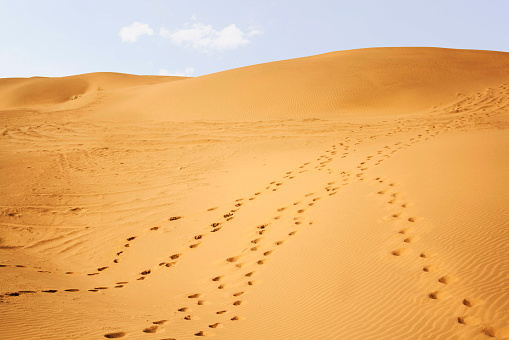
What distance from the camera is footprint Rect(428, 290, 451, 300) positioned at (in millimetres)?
3496

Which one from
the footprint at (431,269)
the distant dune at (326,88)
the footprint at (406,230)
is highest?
the distant dune at (326,88)

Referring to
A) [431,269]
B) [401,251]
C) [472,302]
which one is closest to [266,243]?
[401,251]

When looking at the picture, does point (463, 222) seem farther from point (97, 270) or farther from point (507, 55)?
point (507, 55)

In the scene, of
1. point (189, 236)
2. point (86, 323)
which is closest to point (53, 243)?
point (189, 236)

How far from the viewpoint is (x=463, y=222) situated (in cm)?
472

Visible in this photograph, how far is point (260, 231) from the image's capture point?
5.90 meters

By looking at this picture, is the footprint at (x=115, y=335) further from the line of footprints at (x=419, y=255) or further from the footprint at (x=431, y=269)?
the footprint at (x=431, y=269)

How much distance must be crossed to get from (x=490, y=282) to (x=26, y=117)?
66.3 feet

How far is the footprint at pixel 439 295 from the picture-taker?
11.5 ft

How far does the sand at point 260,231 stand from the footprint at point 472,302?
0.03m

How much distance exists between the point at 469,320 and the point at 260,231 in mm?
3246

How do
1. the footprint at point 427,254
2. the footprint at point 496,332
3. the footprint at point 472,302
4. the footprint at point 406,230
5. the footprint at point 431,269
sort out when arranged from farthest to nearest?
the footprint at point 406,230, the footprint at point 427,254, the footprint at point 431,269, the footprint at point 472,302, the footprint at point 496,332

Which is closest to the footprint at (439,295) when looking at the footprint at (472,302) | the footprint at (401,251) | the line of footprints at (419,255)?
the line of footprints at (419,255)

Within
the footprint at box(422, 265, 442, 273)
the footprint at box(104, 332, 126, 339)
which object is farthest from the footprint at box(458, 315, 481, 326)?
the footprint at box(104, 332, 126, 339)
